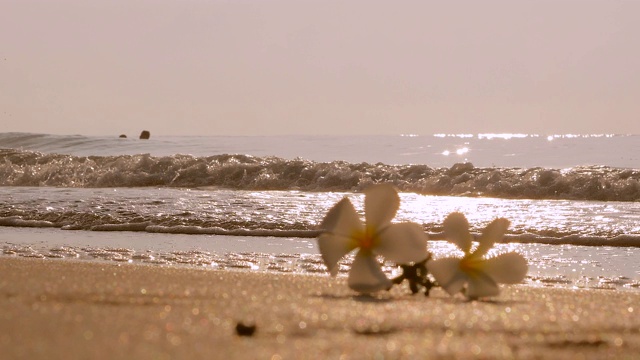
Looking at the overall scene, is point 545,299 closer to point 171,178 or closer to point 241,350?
point 241,350

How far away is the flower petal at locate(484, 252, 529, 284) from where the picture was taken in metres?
2.11

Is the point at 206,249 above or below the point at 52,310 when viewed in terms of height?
below

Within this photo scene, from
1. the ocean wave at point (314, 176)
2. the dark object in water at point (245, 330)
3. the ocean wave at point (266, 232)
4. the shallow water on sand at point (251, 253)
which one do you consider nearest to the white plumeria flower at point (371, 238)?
the dark object in water at point (245, 330)

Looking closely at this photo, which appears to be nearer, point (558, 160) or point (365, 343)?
point (365, 343)

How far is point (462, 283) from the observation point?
2.05m

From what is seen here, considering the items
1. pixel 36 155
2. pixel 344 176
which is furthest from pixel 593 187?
pixel 36 155

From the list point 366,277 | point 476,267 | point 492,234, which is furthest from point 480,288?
point 366,277

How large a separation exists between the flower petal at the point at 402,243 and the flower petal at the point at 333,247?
77 mm

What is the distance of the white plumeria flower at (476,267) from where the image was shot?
6.73 ft

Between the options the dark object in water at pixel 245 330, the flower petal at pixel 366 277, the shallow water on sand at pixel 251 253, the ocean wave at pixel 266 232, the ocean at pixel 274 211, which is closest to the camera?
the dark object in water at pixel 245 330

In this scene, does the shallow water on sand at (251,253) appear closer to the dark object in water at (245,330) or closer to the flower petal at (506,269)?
the flower petal at (506,269)

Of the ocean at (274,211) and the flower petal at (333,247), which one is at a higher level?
the flower petal at (333,247)

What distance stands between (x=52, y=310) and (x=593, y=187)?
10491mm

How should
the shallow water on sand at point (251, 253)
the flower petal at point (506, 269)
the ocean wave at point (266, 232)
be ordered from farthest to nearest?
the ocean wave at point (266, 232)
the shallow water on sand at point (251, 253)
the flower petal at point (506, 269)
